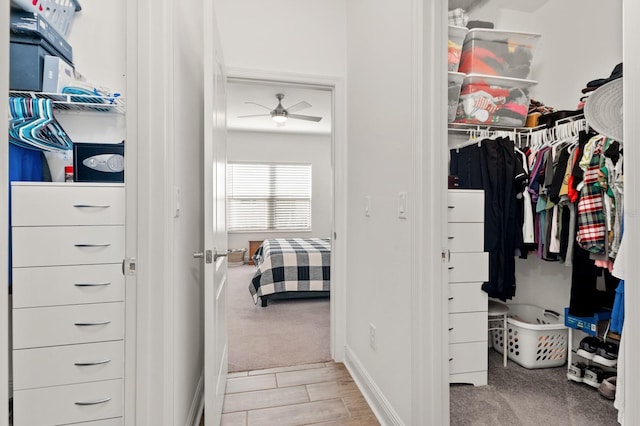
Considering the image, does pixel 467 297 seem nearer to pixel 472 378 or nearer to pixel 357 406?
pixel 472 378

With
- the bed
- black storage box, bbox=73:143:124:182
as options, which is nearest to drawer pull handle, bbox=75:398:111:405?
black storage box, bbox=73:143:124:182

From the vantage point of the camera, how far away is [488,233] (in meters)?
2.35

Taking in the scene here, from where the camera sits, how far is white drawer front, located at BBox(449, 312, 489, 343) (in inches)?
84.6

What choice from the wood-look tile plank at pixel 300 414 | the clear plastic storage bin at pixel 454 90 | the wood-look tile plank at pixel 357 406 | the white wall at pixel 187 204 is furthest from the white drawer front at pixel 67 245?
the clear plastic storage bin at pixel 454 90

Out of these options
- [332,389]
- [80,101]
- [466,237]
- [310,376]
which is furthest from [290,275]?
[80,101]

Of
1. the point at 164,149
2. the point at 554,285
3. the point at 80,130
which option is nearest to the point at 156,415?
the point at 164,149

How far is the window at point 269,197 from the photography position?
6.75 meters

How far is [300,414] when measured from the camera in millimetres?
1890

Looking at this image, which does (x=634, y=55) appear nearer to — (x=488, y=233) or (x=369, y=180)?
(x=369, y=180)

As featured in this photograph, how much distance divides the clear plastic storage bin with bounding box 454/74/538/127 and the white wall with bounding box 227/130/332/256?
186 inches

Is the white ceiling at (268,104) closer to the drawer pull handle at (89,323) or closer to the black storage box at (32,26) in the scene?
the black storage box at (32,26)

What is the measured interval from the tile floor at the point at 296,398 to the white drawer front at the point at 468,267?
0.94 meters

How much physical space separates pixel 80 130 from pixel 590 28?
131 inches

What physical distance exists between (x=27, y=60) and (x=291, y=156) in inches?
216
